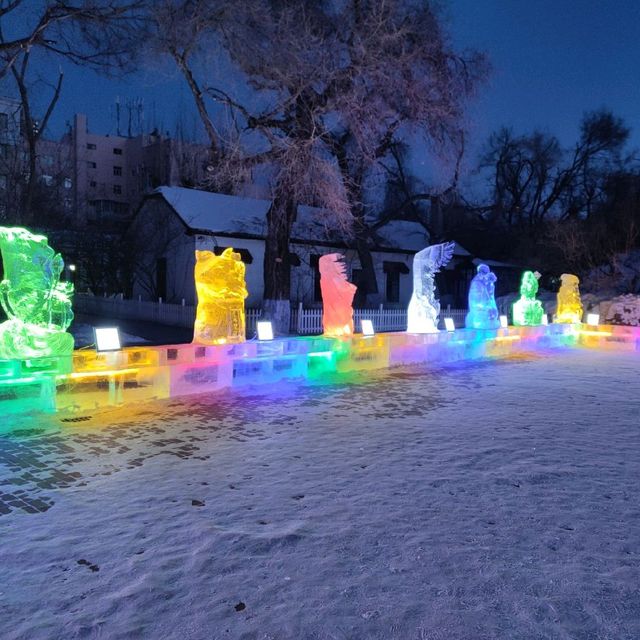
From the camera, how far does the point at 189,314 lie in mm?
18375

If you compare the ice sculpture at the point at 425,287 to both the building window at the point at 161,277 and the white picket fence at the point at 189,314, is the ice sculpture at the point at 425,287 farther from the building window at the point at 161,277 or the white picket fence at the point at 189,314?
the building window at the point at 161,277

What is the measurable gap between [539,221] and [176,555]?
1515 inches

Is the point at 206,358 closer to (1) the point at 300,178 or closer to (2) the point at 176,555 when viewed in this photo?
(2) the point at 176,555

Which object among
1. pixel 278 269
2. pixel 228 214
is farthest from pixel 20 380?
pixel 228 214

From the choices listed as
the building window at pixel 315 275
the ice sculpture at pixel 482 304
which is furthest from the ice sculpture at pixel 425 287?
the building window at pixel 315 275

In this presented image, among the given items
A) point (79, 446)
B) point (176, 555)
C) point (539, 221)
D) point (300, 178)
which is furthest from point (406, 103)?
point (539, 221)

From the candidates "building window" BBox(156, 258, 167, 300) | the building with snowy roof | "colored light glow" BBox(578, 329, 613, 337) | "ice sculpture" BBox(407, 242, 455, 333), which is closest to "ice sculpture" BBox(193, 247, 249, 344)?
"ice sculpture" BBox(407, 242, 455, 333)

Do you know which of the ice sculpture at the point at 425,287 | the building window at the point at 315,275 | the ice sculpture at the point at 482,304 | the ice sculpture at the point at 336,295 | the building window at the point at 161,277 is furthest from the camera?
the building window at the point at 315,275

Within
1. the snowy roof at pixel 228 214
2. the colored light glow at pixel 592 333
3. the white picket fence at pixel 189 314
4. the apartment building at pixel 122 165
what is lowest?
the colored light glow at pixel 592 333

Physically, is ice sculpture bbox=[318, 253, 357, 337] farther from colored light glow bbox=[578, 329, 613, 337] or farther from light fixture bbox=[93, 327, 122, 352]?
colored light glow bbox=[578, 329, 613, 337]

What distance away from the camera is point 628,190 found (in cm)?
2977

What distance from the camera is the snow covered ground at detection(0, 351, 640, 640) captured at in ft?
8.82

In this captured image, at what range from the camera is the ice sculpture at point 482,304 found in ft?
47.9

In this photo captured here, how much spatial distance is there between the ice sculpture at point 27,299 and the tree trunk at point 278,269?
8778mm
